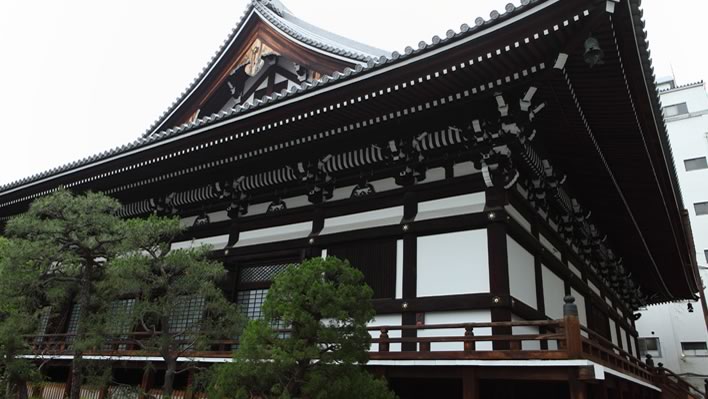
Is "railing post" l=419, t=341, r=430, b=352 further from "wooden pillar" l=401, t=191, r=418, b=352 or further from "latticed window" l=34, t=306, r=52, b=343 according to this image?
"latticed window" l=34, t=306, r=52, b=343

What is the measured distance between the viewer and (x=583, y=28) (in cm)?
557

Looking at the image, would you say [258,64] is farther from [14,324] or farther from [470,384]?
[470,384]

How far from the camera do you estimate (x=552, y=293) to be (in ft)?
30.8

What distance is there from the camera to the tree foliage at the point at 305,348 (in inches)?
208

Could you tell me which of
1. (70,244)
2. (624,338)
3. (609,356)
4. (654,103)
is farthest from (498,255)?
(624,338)

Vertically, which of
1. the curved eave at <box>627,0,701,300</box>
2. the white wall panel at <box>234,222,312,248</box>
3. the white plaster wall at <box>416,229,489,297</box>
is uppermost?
the curved eave at <box>627,0,701,300</box>

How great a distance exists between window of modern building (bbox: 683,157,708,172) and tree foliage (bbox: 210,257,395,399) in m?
35.5

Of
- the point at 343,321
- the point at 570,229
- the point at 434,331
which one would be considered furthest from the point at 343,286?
the point at 570,229

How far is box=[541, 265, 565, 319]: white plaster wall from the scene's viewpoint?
29.5ft

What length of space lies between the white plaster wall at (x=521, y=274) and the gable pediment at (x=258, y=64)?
5563 mm

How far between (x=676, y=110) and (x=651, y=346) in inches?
667

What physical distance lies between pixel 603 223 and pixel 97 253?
1124 centimetres

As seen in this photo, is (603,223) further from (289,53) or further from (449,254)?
(289,53)

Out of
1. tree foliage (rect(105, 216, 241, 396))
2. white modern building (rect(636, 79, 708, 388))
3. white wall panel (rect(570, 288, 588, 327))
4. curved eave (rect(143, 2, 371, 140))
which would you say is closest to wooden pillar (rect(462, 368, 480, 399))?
tree foliage (rect(105, 216, 241, 396))
